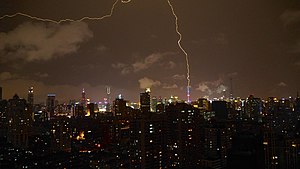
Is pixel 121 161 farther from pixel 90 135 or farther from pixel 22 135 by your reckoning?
pixel 22 135

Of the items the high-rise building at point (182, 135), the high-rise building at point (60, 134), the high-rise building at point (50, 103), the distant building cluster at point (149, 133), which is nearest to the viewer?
the distant building cluster at point (149, 133)

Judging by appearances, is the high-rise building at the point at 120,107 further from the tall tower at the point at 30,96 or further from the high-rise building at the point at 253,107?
the high-rise building at the point at 253,107

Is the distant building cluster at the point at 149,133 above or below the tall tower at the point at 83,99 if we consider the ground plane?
below

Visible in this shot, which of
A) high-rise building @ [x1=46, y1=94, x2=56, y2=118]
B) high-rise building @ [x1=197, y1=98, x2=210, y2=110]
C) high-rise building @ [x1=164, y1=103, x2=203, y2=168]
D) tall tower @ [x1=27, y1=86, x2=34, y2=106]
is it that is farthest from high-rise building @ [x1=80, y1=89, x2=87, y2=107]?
high-rise building @ [x1=197, y1=98, x2=210, y2=110]

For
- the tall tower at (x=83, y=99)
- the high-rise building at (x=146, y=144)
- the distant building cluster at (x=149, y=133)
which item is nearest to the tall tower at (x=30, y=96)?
the distant building cluster at (x=149, y=133)

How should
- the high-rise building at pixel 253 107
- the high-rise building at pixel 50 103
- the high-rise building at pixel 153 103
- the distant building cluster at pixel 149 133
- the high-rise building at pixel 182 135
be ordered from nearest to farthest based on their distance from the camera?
the distant building cluster at pixel 149 133 < the high-rise building at pixel 50 103 < the high-rise building at pixel 182 135 < the high-rise building at pixel 153 103 < the high-rise building at pixel 253 107

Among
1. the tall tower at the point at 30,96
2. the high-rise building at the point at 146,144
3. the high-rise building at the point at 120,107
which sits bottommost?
the high-rise building at the point at 146,144

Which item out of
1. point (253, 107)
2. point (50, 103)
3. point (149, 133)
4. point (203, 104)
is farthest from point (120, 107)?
point (253, 107)

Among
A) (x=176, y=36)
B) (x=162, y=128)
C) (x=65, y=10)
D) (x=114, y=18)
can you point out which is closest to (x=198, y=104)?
(x=162, y=128)
